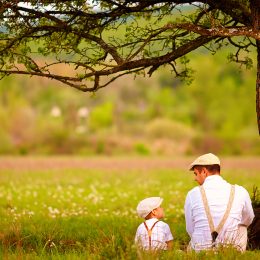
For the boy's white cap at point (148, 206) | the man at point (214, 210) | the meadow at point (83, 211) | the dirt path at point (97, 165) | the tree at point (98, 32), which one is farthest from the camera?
the dirt path at point (97, 165)

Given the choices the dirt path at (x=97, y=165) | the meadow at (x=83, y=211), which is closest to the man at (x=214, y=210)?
the meadow at (x=83, y=211)

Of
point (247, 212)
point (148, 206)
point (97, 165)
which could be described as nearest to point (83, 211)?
point (148, 206)

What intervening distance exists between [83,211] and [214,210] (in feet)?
28.4

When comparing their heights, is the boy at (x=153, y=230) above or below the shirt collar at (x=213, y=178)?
below

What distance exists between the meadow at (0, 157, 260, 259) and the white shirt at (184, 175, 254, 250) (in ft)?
0.88

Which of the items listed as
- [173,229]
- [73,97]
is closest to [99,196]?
[173,229]

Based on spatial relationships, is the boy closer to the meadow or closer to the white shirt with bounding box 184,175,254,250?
the meadow

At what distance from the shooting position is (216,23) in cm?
955

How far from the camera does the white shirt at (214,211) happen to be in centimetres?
797

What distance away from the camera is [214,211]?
7.97 m

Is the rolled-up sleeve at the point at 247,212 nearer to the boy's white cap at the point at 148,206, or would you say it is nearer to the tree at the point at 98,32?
the boy's white cap at the point at 148,206

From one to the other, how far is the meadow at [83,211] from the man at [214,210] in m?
0.27

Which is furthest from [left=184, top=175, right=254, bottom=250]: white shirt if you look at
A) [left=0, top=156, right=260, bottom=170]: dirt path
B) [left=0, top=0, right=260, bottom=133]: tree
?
[left=0, top=156, right=260, bottom=170]: dirt path

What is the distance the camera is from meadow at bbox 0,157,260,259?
26.5ft
